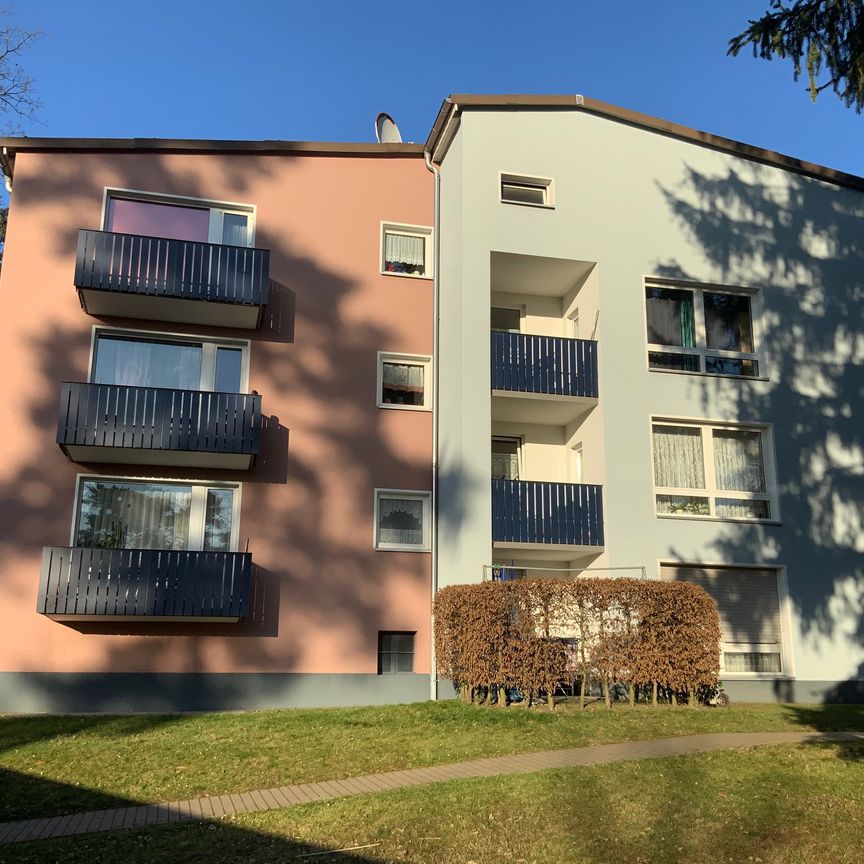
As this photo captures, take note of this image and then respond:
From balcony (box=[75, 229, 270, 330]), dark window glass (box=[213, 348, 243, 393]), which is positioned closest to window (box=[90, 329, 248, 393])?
dark window glass (box=[213, 348, 243, 393])

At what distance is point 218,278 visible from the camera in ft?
53.0

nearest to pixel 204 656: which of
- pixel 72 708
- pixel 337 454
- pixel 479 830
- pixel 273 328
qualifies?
pixel 72 708

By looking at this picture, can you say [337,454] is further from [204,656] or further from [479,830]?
[479,830]

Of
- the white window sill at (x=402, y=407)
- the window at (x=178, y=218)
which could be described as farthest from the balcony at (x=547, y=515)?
the window at (x=178, y=218)

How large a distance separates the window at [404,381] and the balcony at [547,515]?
7.79 ft

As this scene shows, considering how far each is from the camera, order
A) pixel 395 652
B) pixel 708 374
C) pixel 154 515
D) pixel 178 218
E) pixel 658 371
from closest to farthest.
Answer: pixel 154 515, pixel 395 652, pixel 178 218, pixel 658 371, pixel 708 374

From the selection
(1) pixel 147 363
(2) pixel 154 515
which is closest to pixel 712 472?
(2) pixel 154 515

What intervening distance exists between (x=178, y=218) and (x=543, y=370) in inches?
306

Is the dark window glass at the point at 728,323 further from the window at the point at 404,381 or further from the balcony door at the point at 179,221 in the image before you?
the balcony door at the point at 179,221

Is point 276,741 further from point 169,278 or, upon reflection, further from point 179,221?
point 179,221

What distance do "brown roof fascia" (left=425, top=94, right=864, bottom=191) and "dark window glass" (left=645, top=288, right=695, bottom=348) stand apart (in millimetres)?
3544

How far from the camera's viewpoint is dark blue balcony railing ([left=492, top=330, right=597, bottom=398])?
56.5ft

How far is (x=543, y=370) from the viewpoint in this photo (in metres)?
17.3

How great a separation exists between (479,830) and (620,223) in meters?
13.9
